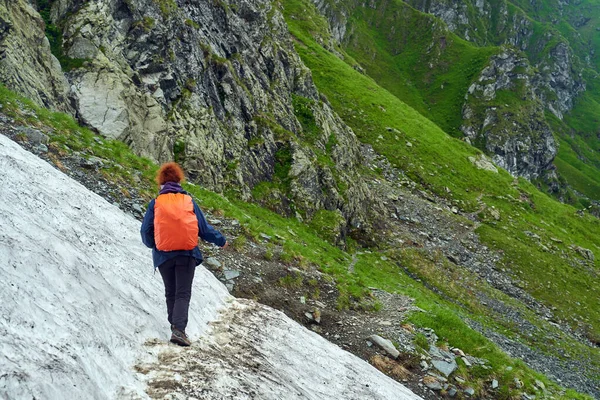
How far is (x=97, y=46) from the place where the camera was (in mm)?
26375

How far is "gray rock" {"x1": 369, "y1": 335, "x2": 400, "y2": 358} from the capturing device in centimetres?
1463

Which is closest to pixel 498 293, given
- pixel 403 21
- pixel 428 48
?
pixel 428 48

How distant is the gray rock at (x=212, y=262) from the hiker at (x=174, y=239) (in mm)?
7050

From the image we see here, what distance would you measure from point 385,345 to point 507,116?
549 ft

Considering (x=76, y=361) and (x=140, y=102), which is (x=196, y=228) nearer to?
(x=76, y=361)

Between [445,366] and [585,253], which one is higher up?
[585,253]

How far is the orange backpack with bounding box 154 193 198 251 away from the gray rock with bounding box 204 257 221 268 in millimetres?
7711

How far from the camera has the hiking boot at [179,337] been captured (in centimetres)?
736

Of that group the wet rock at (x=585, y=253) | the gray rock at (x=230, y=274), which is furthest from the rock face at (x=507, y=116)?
the gray rock at (x=230, y=274)

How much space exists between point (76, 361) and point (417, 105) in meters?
166

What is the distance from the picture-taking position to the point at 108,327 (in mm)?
6641

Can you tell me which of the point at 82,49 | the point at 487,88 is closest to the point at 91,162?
the point at 82,49

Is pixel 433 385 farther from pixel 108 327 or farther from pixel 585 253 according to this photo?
pixel 585 253

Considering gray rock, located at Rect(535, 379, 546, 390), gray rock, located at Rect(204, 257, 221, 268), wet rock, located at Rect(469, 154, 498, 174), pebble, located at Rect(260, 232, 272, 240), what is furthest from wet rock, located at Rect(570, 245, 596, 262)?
gray rock, located at Rect(204, 257, 221, 268)
